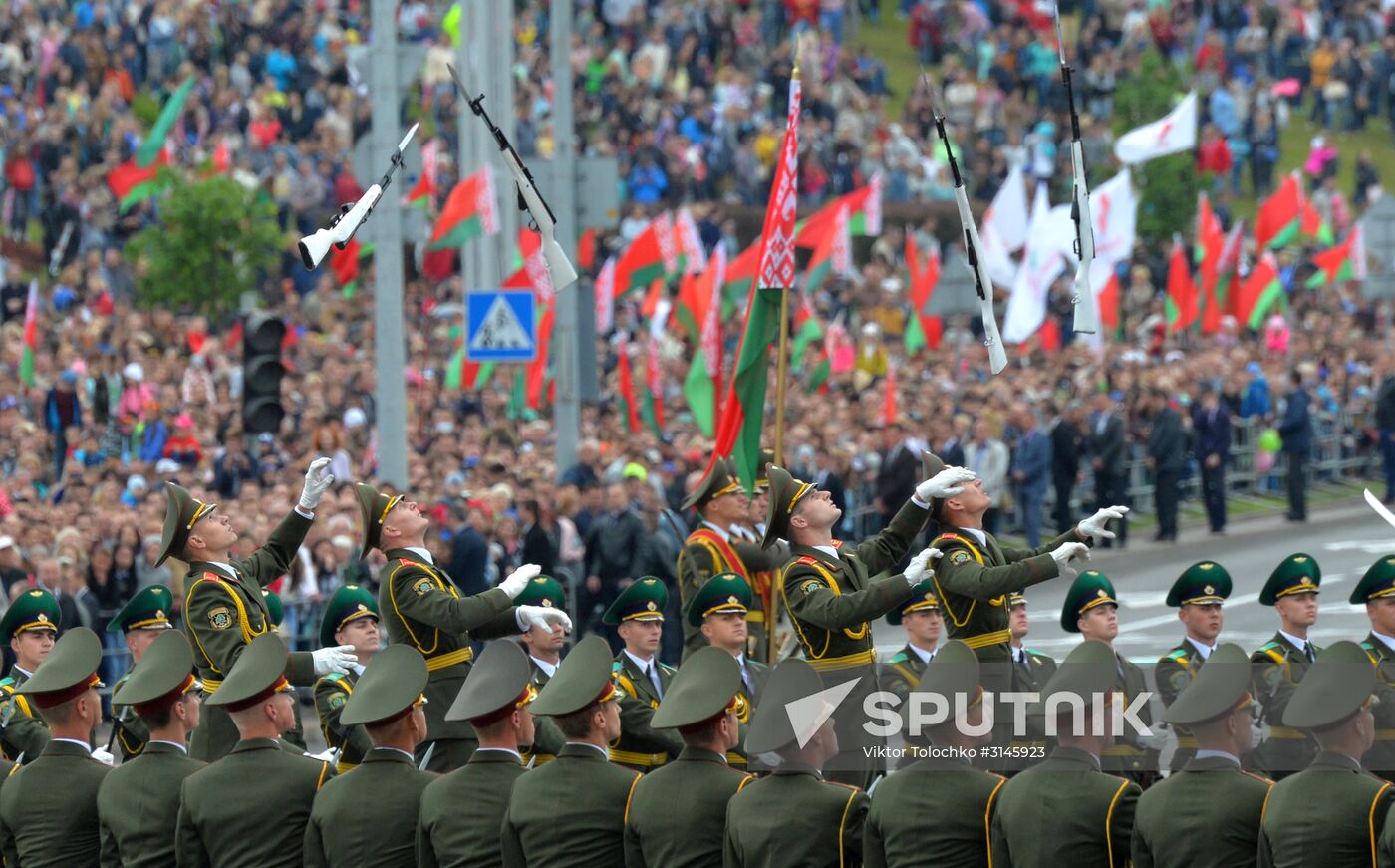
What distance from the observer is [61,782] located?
962 centimetres

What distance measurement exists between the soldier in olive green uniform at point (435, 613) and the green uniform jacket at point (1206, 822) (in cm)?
358

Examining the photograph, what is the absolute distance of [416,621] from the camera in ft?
38.1

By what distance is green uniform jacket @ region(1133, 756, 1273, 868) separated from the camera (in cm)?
809

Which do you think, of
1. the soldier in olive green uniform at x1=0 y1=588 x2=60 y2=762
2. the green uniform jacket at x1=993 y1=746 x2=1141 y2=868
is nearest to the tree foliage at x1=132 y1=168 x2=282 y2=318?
the soldier in olive green uniform at x1=0 y1=588 x2=60 y2=762

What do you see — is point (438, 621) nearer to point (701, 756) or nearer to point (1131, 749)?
point (701, 756)

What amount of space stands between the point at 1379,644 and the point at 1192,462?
17915 millimetres

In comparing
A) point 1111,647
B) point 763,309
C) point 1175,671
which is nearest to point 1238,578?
point 763,309

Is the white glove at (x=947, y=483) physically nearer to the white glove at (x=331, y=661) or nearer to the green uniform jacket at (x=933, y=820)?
the white glove at (x=331, y=661)

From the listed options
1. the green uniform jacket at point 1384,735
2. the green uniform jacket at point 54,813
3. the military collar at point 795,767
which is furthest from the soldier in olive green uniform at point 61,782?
the green uniform jacket at point 1384,735

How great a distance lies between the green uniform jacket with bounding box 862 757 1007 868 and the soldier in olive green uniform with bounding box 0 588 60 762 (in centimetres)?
454

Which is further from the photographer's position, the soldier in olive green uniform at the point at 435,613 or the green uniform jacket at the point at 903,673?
the green uniform jacket at the point at 903,673

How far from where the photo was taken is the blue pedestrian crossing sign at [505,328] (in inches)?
845

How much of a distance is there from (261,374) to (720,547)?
6.85m

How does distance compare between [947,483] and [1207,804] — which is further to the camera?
[947,483]
